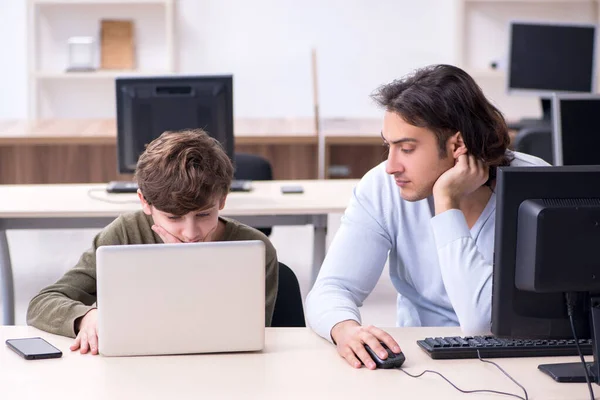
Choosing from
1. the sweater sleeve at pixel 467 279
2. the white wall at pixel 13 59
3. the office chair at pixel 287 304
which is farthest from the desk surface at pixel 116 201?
the white wall at pixel 13 59

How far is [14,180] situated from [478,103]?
3.83m

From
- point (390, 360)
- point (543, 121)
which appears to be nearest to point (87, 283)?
point (390, 360)

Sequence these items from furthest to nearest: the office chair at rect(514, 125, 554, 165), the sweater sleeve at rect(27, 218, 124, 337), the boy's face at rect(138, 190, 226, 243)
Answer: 1. the office chair at rect(514, 125, 554, 165)
2. the boy's face at rect(138, 190, 226, 243)
3. the sweater sleeve at rect(27, 218, 124, 337)

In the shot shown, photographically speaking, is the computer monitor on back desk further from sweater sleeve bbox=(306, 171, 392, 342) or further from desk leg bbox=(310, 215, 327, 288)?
sweater sleeve bbox=(306, 171, 392, 342)

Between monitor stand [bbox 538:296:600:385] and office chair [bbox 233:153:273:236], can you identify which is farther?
office chair [bbox 233:153:273:236]

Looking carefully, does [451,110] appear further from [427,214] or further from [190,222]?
[190,222]

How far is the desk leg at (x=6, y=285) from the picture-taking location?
344cm

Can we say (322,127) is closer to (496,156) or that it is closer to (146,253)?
(496,156)

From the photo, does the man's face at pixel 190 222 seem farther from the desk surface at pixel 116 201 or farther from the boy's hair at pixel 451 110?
the desk surface at pixel 116 201

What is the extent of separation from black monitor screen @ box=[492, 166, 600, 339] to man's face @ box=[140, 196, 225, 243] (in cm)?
65

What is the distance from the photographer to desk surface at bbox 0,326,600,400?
1529 mm

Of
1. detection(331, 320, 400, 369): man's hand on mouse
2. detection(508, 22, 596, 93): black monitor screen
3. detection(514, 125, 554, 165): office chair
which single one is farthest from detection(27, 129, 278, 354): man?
detection(508, 22, 596, 93): black monitor screen

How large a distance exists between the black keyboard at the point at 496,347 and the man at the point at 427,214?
0.11 meters

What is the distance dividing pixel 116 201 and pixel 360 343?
1.93 m
